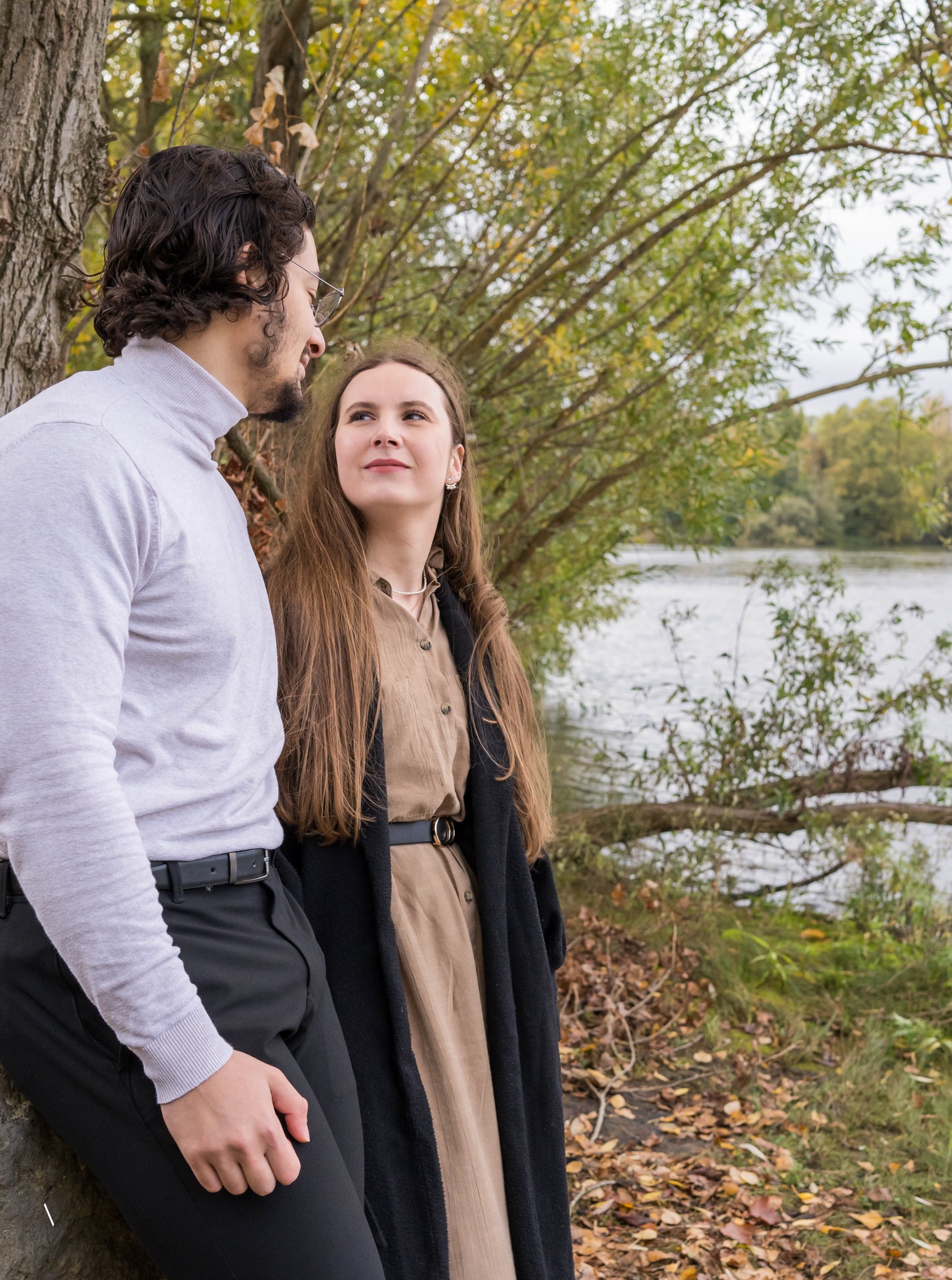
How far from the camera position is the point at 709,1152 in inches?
152

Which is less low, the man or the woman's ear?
the woman's ear

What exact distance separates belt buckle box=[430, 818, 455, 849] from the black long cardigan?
47mm

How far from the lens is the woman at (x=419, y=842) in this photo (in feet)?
6.40

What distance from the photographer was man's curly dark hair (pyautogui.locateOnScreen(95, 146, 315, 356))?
4.85 feet

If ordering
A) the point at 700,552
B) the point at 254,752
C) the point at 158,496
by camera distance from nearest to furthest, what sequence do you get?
1. the point at 158,496
2. the point at 254,752
3. the point at 700,552

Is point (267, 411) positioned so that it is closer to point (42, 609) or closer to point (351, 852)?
point (42, 609)

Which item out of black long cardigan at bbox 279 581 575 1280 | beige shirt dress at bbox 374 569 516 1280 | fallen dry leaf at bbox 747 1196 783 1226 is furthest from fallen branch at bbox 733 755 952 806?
beige shirt dress at bbox 374 569 516 1280

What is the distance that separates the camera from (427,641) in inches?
92.7

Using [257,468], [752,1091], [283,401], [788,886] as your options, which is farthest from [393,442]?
[788,886]

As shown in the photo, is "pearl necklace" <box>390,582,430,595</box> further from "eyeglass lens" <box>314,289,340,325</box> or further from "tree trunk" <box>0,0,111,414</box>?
"tree trunk" <box>0,0,111,414</box>

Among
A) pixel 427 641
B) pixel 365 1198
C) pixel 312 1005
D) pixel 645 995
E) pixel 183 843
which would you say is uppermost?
pixel 427 641

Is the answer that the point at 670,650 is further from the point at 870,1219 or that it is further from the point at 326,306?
the point at 326,306

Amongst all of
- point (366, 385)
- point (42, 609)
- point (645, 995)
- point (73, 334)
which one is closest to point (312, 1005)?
point (42, 609)

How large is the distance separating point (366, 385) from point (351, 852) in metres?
1.06
